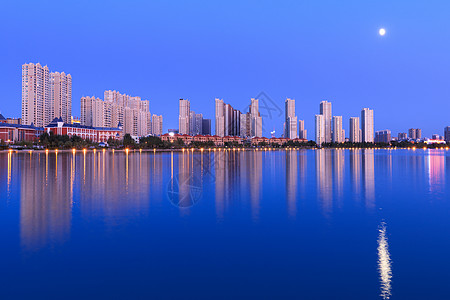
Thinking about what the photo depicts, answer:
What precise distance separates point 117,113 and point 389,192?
193848mm

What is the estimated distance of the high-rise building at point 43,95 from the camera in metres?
153

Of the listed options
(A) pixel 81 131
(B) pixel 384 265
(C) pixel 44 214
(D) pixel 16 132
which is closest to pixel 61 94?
(A) pixel 81 131

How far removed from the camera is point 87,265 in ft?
25.4

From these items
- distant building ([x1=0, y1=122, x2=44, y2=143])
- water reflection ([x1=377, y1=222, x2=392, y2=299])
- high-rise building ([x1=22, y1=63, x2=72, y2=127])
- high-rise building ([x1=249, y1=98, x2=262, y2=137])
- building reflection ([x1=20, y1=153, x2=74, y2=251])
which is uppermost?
high-rise building ([x1=22, y1=63, x2=72, y2=127])

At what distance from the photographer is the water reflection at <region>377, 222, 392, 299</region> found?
6.51 metres

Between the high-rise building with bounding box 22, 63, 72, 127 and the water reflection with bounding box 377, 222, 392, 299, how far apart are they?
171m

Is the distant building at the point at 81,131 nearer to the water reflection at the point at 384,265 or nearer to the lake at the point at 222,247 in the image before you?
the lake at the point at 222,247

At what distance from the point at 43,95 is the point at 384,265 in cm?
17835

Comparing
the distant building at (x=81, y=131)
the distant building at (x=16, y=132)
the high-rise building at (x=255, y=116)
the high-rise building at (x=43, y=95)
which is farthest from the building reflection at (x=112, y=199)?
the high-rise building at (x=43, y=95)

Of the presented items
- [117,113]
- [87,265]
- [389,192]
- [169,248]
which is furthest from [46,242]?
[117,113]

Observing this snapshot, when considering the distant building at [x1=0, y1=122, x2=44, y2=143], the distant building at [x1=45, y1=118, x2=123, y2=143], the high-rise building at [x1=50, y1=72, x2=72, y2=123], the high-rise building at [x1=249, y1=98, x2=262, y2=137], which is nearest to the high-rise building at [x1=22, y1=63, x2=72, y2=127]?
the high-rise building at [x1=50, y1=72, x2=72, y2=123]

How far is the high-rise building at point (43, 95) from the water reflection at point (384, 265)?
171185 millimetres

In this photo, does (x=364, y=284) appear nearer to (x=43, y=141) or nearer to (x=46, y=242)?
(x=46, y=242)

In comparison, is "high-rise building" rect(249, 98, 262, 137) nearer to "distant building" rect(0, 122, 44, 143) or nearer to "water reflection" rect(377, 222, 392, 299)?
"distant building" rect(0, 122, 44, 143)
